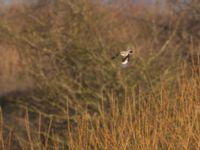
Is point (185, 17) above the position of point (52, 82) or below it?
above

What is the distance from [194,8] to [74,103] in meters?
2.39

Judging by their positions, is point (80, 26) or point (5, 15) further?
point (5, 15)

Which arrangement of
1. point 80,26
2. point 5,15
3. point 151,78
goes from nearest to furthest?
1. point 151,78
2. point 80,26
3. point 5,15

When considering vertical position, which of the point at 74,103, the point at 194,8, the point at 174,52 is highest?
the point at 194,8

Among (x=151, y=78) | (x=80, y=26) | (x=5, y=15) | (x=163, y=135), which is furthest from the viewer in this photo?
(x=5, y=15)

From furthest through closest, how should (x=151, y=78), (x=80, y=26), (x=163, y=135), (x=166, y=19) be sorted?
(x=166, y=19) < (x=80, y=26) < (x=151, y=78) < (x=163, y=135)

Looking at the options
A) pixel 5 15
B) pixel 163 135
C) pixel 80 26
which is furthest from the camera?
pixel 5 15

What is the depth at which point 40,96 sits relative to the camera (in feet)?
25.6

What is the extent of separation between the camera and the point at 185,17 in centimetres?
876

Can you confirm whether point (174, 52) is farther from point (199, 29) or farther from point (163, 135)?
point (163, 135)

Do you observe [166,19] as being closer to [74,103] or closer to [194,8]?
[194,8]

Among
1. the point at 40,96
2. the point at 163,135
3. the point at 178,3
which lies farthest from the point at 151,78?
the point at 163,135

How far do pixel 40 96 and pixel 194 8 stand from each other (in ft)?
7.83

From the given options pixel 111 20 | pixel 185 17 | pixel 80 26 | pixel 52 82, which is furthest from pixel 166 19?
Answer: pixel 52 82
